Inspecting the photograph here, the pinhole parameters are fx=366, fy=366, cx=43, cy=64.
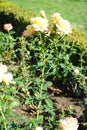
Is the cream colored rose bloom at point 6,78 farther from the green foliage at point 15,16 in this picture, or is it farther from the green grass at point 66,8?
the green grass at point 66,8

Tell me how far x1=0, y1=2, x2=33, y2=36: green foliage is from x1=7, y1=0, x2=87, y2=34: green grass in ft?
5.28

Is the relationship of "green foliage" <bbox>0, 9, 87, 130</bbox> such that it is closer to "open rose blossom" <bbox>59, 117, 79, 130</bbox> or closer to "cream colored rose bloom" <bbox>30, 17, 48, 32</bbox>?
"cream colored rose bloom" <bbox>30, 17, 48, 32</bbox>

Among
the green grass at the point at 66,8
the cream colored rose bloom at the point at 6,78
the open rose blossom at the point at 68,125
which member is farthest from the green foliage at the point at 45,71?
the green grass at the point at 66,8

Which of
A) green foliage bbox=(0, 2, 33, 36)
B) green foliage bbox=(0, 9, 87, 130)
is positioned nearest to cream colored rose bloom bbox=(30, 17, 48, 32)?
green foliage bbox=(0, 9, 87, 130)

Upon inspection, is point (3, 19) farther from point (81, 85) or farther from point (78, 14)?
point (81, 85)

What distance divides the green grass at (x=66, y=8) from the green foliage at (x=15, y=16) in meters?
1.61

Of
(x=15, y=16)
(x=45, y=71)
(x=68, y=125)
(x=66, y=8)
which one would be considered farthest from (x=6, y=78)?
(x=66, y=8)

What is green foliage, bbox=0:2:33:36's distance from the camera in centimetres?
757

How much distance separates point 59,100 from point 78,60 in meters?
0.81

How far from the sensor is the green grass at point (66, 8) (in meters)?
9.72

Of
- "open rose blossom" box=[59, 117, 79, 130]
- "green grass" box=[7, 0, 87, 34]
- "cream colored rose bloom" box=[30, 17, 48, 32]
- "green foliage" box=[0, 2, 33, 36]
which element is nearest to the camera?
"open rose blossom" box=[59, 117, 79, 130]

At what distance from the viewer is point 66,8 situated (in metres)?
11.0

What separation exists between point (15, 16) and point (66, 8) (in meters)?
3.32

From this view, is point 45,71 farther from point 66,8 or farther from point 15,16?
point 66,8
